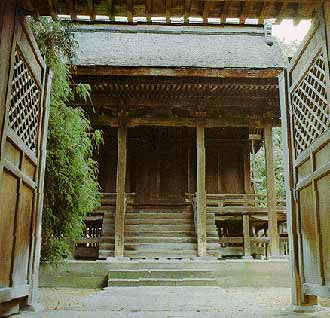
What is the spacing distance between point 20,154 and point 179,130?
9.55 meters

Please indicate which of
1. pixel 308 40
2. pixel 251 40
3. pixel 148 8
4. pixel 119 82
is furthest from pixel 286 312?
pixel 251 40

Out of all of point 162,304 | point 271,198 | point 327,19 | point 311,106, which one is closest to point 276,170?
point 271,198

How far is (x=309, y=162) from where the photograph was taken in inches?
196

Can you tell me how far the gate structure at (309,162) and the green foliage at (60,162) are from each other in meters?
3.35

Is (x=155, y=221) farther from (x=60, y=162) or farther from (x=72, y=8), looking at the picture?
(x=72, y=8)

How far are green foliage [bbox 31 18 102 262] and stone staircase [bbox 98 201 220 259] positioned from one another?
3.25 metres

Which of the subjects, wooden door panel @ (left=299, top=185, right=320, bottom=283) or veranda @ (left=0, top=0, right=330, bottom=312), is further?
wooden door panel @ (left=299, top=185, right=320, bottom=283)

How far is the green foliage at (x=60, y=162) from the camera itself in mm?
6789

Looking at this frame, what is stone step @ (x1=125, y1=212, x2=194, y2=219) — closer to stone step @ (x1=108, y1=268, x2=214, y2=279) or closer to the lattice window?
stone step @ (x1=108, y1=268, x2=214, y2=279)

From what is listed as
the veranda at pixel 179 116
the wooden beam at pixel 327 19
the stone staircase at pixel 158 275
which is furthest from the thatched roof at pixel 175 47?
the wooden beam at pixel 327 19

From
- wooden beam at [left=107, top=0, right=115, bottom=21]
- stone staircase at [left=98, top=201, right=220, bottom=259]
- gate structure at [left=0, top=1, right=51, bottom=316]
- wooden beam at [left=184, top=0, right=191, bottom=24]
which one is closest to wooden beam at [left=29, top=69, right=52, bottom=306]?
gate structure at [left=0, top=1, right=51, bottom=316]

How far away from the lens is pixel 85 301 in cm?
623

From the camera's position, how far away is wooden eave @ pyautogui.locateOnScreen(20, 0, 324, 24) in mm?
4371

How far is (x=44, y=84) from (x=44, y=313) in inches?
111
